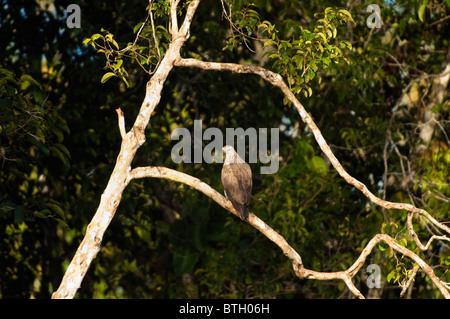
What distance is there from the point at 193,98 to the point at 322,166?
181 cm

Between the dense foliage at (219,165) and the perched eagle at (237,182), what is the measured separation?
3.36 ft

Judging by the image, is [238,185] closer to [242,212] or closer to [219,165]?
[242,212]

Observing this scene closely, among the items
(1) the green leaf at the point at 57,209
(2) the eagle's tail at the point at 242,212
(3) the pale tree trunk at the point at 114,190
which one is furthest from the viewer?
(1) the green leaf at the point at 57,209

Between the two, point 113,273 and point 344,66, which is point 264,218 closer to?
point 344,66

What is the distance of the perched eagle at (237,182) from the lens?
534cm

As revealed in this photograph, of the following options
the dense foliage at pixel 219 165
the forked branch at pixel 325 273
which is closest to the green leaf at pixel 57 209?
the forked branch at pixel 325 273

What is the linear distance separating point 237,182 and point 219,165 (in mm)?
2264

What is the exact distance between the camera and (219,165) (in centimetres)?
806

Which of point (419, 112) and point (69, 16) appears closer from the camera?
point (69, 16)

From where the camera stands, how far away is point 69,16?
6719 millimetres

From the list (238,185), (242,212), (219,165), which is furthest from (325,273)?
(219,165)

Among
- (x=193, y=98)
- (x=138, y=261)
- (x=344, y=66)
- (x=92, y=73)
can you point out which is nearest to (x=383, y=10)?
(x=344, y=66)

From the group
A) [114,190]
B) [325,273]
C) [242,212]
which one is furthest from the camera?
[242,212]

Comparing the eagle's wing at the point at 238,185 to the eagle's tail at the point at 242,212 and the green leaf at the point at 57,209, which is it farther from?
the green leaf at the point at 57,209
